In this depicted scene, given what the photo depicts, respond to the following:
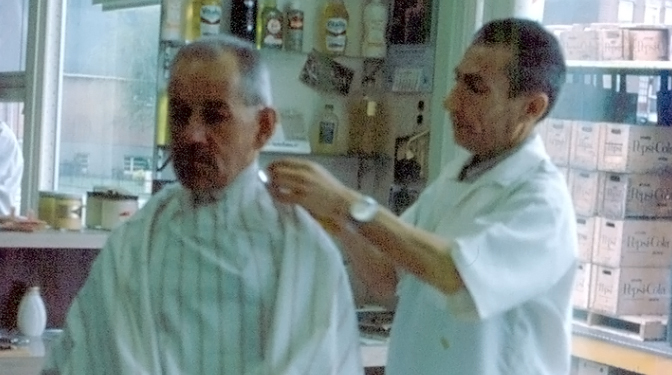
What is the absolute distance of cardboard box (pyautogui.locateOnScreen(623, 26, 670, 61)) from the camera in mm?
3604

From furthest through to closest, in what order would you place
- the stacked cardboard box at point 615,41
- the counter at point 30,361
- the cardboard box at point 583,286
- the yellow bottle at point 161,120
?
the cardboard box at point 583,286, the stacked cardboard box at point 615,41, the yellow bottle at point 161,120, the counter at point 30,361

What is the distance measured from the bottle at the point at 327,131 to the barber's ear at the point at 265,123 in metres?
1.99

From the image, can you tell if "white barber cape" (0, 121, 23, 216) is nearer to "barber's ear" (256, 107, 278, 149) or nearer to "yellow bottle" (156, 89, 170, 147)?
"yellow bottle" (156, 89, 170, 147)

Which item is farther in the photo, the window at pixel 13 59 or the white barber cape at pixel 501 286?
the window at pixel 13 59

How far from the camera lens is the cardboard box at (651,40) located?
11.8 ft

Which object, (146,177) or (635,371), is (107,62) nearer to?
(146,177)

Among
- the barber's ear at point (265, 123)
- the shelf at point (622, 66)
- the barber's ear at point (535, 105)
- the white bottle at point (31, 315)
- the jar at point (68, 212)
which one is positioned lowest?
the white bottle at point (31, 315)

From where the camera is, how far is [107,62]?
4379 millimetres

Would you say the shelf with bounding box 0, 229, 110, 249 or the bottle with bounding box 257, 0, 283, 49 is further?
the bottle with bounding box 257, 0, 283, 49

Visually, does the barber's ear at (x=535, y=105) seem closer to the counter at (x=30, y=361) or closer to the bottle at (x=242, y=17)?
the counter at (x=30, y=361)

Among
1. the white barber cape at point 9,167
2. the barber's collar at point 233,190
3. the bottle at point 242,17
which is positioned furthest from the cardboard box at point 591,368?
the barber's collar at point 233,190

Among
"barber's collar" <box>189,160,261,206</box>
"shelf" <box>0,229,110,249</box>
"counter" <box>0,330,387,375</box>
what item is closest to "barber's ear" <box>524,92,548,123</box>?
"barber's collar" <box>189,160,261,206</box>

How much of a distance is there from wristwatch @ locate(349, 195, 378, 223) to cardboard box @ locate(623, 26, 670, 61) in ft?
7.62

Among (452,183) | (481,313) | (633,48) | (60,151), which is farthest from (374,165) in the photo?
(481,313)
